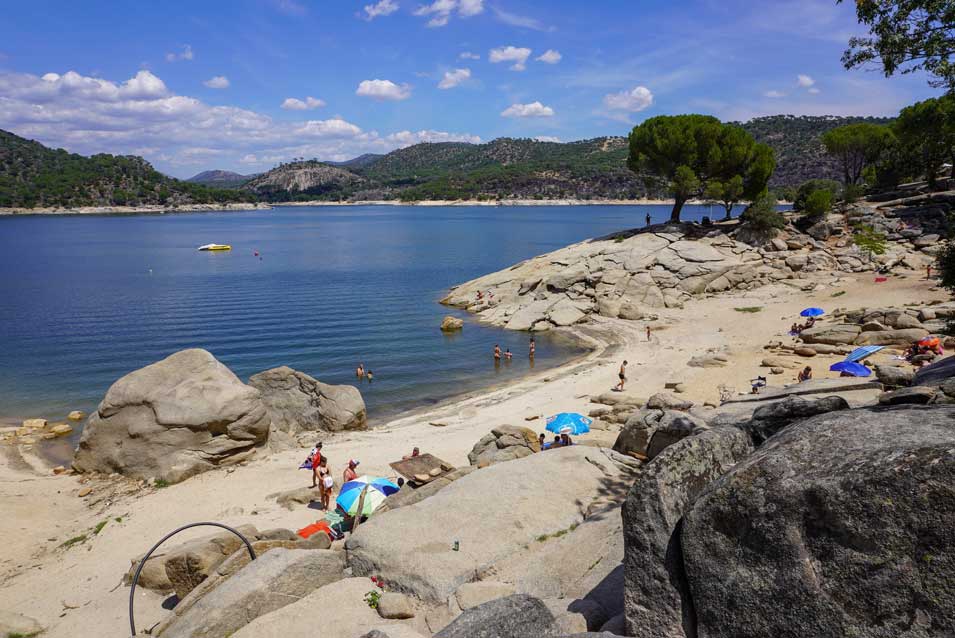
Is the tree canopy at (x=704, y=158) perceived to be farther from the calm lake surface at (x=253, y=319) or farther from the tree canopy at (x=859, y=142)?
the calm lake surface at (x=253, y=319)

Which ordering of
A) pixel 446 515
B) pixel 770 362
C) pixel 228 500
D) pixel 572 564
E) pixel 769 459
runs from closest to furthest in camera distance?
pixel 769 459 < pixel 572 564 < pixel 446 515 < pixel 228 500 < pixel 770 362

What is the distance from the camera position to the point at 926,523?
4.53m

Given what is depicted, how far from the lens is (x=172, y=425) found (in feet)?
67.8

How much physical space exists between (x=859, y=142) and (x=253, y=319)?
71914 mm

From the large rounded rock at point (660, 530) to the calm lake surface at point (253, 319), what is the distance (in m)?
22.7

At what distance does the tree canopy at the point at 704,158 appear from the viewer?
57.1 meters

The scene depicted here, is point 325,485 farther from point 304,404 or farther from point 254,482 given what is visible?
point 304,404

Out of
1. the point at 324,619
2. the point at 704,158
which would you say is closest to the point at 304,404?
the point at 324,619

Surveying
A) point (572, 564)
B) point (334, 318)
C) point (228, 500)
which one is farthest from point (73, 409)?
point (572, 564)

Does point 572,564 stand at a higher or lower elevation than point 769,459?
lower

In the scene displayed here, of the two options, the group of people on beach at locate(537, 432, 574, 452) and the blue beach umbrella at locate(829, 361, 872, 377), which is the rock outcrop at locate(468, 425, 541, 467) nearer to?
the group of people on beach at locate(537, 432, 574, 452)

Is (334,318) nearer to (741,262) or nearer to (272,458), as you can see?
(272,458)

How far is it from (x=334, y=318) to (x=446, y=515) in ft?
127

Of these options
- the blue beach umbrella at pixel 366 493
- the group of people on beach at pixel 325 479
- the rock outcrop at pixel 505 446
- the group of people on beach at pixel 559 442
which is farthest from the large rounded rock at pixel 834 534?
the group of people on beach at pixel 325 479
